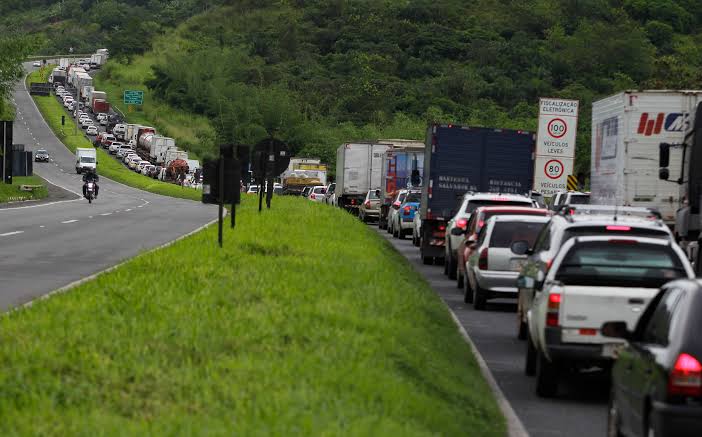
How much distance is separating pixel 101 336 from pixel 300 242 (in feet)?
44.0

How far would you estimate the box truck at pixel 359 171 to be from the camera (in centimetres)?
6781

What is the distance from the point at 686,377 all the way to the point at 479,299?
14.3m

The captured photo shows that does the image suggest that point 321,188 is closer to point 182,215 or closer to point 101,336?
point 182,215

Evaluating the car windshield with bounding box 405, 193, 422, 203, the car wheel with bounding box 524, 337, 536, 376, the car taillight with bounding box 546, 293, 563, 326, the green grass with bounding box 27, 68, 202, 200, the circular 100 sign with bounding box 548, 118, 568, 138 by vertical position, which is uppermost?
the circular 100 sign with bounding box 548, 118, 568, 138

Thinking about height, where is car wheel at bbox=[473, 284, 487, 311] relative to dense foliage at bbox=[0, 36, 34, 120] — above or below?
below

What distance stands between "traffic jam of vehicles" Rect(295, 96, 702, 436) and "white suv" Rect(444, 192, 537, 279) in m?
0.04

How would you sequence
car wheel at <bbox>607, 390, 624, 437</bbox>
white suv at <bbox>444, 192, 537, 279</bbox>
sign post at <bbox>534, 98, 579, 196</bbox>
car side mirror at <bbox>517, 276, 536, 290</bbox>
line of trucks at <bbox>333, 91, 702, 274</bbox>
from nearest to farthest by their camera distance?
car wheel at <bbox>607, 390, 624, 437</bbox>, car side mirror at <bbox>517, 276, 536, 290</bbox>, line of trucks at <bbox>333, 91, 702, 274</bbox>, white suv at <bbox>444, 192, 537, 279</bbox>, sign post at <bbox>534, 98, 579, 196</bbox>

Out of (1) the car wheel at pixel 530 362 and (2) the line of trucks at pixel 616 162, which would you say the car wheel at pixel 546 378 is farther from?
(2) the line of trucks at pixel 616 162

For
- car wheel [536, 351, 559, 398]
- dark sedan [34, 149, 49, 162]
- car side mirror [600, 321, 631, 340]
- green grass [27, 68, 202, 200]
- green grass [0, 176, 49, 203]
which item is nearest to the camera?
car side mirror [600, 321, 631, 340]

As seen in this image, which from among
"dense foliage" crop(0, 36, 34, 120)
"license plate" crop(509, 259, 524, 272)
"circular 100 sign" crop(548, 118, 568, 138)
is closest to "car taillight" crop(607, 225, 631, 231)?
"license plate" crop(509, 259, 524, 272)

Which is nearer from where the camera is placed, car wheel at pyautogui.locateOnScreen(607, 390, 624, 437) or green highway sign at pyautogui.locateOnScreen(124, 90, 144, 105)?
car wheel at pyautogui.locateOnScreen(607, 390, 624, 437)

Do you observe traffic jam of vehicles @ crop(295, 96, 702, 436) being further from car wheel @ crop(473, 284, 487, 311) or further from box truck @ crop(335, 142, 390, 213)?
box truck @ crop(335, 142, 390, 213)

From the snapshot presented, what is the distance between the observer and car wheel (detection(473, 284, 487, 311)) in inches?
889

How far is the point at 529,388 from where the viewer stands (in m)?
14.3
